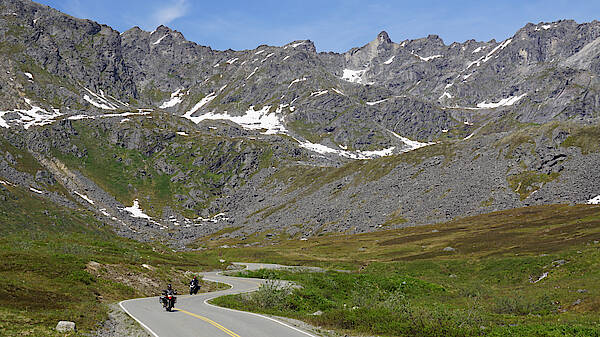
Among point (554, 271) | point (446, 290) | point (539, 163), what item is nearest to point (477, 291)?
point (446, 290)

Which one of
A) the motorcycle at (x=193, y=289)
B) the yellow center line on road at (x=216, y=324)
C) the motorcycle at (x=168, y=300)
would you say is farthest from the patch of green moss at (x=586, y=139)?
the motorcycle at (x=168, y=300)

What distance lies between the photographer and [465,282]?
5275 cm

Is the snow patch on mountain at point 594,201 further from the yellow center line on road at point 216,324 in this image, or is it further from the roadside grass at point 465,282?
the yellow center line on road at point 216,324

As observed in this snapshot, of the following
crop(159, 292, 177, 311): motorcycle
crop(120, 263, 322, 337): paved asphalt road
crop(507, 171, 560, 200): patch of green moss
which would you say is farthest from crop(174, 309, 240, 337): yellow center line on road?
crop(507, 171, 560, 200): patch of green moss

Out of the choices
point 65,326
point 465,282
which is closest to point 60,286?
point 65,326

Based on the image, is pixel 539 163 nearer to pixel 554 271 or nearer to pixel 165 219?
pixel 554 271

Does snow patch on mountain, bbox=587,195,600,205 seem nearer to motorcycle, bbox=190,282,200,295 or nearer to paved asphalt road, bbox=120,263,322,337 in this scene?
motorcycle, bbox=190,282,200,295

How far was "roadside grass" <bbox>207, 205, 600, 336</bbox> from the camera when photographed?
2267 cm

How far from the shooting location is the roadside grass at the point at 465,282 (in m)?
22.7

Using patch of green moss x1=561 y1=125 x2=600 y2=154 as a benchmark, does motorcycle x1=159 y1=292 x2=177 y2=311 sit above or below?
below

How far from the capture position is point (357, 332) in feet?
70.5

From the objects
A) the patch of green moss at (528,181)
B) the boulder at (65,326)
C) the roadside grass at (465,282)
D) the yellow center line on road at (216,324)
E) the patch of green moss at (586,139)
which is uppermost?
the patch of green moss at (586,139)

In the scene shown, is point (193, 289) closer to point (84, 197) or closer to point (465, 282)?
point (465, 282)

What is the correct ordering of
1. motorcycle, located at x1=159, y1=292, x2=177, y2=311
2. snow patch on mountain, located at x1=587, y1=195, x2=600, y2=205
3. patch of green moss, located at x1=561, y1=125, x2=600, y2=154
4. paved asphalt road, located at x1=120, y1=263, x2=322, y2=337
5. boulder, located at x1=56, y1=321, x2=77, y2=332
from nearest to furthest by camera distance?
boulder, located at x1=56, y1=321, x2=77, y2=332, paved asphalt road, located at x1=120, y1=263, x2=322, y2=337, motorcycle, located at x1=159, y1=292, x2=177, y2=311, snow patch on mountain, located at x1=587, y1=195, x2=600, y2=205, patch of green moss, located at x1=561, y1=125, x2=600, y2=154
